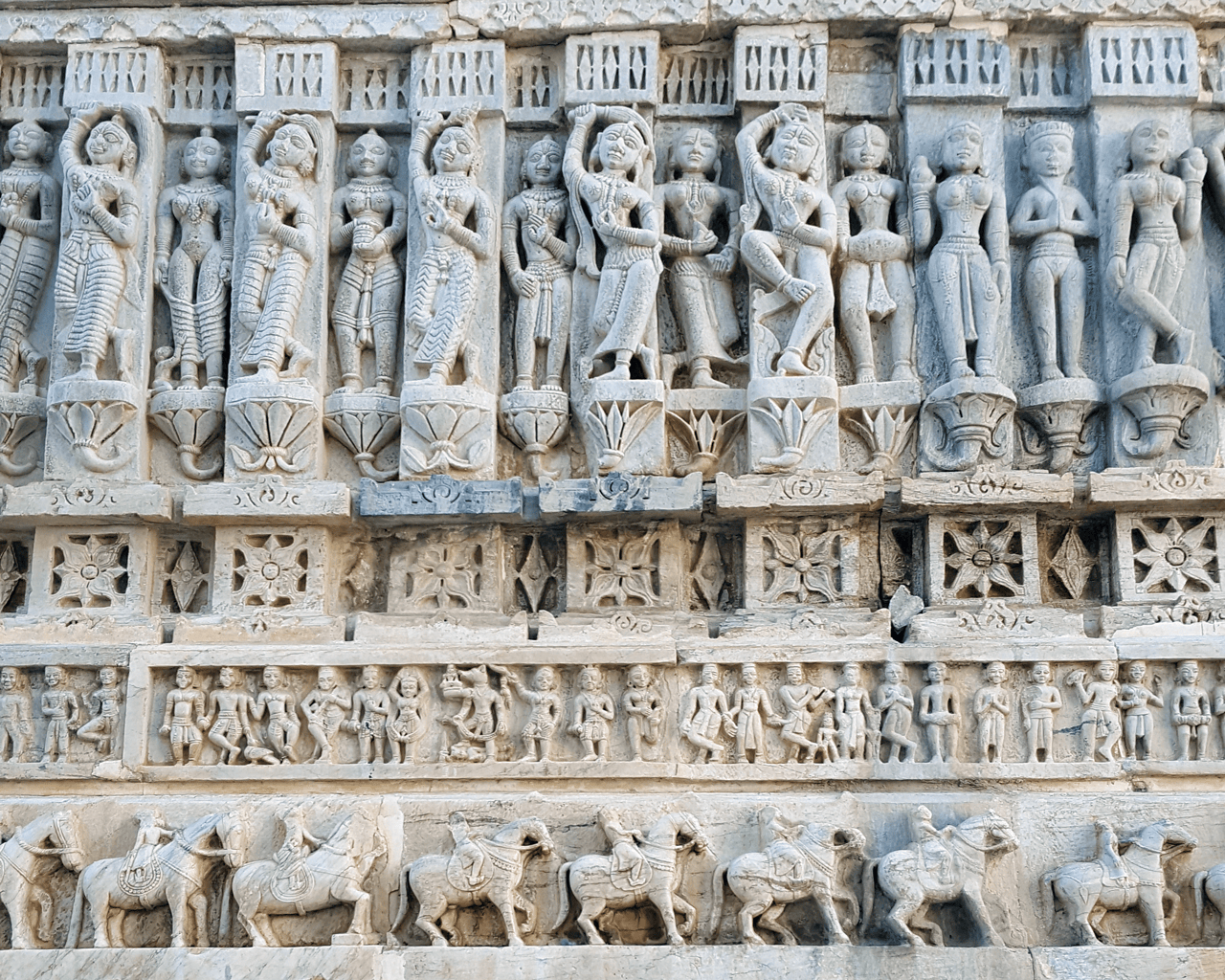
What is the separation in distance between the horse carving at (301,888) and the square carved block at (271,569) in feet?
4.70

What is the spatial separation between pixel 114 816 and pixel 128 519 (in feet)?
5.27

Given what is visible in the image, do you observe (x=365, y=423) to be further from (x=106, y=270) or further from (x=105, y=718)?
(x=105, y=718)

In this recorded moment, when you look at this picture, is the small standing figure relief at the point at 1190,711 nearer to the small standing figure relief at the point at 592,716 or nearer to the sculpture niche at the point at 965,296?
the sculpture niche at the point at 965,296

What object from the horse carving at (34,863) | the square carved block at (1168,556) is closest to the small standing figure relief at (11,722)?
the horse carving at (34,863)

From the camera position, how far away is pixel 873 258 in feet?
30.3

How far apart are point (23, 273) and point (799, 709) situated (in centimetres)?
509

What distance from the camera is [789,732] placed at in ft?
27.8

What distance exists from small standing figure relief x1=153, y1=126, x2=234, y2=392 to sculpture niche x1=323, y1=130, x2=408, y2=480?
649mm

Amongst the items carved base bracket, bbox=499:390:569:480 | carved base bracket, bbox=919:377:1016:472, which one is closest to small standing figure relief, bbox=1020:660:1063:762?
carved base bracket, bbox=919:377:1016:472

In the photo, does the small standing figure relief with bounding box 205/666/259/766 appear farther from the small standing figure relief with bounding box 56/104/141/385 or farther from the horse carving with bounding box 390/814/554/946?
the small standing figure relief with bounding box 56/104/141/385

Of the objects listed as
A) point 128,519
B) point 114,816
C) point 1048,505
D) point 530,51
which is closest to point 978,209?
point 1048,505

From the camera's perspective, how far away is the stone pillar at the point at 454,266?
8.99 meters

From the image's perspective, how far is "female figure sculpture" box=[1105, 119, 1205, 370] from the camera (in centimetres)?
894

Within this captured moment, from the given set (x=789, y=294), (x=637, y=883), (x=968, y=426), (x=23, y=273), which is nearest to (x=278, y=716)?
(x=637, y=883)
